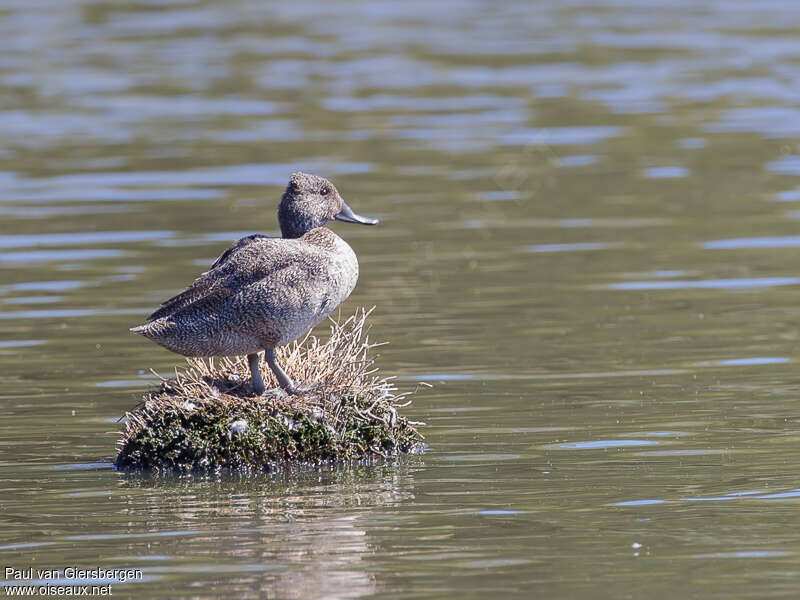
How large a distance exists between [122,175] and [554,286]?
9907 mm

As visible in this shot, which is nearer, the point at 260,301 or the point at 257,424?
the point at 260,301

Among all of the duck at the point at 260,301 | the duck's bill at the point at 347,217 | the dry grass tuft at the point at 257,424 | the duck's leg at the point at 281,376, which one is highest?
the duck's bill at the point at 347,217

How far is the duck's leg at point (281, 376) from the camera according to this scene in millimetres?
10953

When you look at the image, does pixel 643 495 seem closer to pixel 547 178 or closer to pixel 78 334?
pixel 78 334

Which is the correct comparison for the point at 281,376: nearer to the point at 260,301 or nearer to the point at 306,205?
the point at 260,301

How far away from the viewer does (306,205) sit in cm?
1126

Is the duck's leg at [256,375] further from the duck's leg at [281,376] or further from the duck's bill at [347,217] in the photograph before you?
the duck's bill at [347,217]

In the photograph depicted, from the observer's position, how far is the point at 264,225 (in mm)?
20844

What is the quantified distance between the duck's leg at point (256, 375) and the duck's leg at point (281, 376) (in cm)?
10

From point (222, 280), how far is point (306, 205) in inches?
32.7

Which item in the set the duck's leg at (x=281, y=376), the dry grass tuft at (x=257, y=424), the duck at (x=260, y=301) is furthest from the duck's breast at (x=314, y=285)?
the dry grass tuft at (x=257, y=424)

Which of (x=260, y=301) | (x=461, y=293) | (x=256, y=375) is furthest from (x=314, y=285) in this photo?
(x=461, y=293)

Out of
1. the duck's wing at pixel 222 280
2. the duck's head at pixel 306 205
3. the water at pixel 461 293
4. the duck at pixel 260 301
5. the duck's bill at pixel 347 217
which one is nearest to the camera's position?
the water at pixel 461 293

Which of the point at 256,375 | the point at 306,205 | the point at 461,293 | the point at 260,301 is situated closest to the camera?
the point at 260,301
